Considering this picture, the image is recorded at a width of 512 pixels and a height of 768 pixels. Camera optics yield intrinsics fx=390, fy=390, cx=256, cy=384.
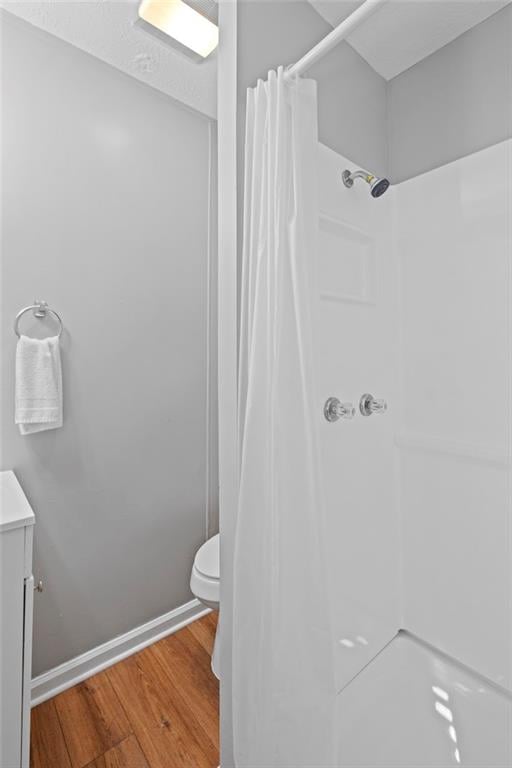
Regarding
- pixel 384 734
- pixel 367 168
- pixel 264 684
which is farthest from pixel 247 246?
pixel 384 734

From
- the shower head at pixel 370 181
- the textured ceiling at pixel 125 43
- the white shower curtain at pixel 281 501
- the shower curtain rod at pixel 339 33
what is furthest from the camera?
the textured ceiling at pixel 125 43

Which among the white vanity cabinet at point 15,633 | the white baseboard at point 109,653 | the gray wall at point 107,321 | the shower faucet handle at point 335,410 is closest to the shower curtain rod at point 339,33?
the shower faucet handle at point 335,410

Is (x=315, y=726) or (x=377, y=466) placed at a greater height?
(x=377, y=466)

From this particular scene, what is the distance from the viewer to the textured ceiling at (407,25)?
136cm

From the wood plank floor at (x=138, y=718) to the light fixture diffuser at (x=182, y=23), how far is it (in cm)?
254

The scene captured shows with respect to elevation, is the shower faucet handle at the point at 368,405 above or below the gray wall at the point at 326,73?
below

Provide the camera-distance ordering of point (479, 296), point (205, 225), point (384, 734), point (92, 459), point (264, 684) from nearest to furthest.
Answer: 1. point (264, 684)
2. point (384, 734)
3. point (479, 296)
4. point (92, 459)
5. point (205, 225)

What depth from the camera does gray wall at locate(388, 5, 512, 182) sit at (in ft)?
4.40

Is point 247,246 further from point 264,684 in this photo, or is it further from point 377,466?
point 264,684

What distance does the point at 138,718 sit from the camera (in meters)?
1.42

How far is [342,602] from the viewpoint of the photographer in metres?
1.35

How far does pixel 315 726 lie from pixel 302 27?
2094mm

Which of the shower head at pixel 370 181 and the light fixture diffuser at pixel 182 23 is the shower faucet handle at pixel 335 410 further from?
the light fixture diffuser at pixel 182 23

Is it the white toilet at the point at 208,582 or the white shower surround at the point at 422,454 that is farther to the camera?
the white toilet at the point at 208,582
